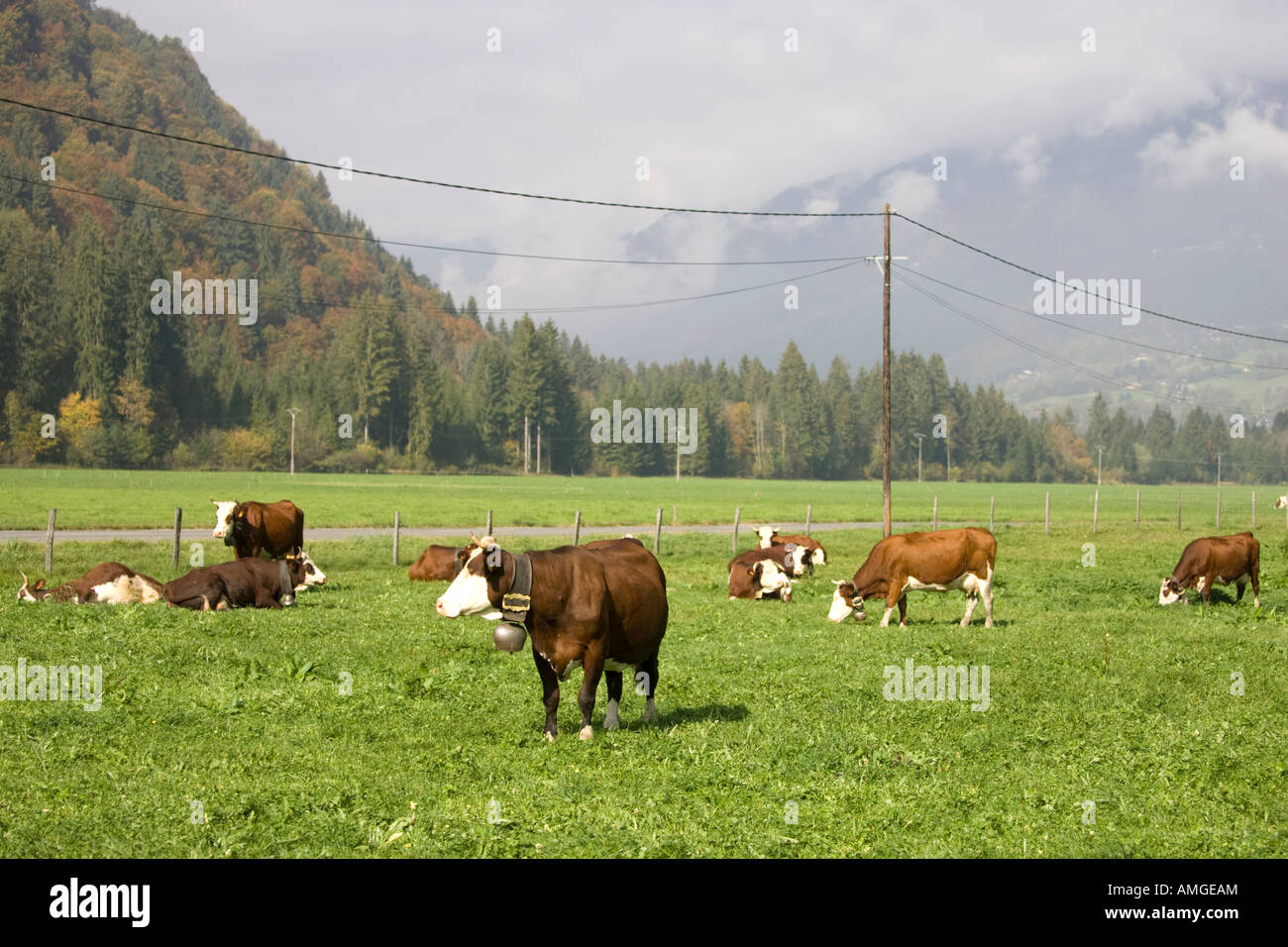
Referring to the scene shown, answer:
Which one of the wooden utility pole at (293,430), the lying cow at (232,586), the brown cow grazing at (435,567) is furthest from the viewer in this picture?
the wooden utility pole at (293,430)

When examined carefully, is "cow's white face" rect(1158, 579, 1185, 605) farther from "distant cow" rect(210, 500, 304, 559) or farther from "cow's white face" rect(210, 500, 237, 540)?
"cow's white face" rect(210, 500, 237, 540)

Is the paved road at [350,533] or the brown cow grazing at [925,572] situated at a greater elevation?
the brown cow grazing at [925,572]

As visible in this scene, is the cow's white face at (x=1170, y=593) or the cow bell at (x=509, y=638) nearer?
the cow bell at (x=509, y=638)

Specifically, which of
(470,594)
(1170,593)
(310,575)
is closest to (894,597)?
(1170,593)

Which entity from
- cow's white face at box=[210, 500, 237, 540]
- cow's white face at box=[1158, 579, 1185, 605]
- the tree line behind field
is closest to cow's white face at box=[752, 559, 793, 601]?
cow's white face at box=[1158, 579, 1185, 605]

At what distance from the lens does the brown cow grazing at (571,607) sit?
A: 10758 mm

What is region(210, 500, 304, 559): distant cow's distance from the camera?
2319 cm

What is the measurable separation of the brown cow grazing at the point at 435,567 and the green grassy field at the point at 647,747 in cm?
658

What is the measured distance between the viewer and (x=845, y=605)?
68.4 feet

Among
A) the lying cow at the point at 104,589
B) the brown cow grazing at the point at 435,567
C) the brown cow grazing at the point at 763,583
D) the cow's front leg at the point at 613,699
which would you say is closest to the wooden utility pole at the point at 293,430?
the brown cow grazing at the point at 435,567

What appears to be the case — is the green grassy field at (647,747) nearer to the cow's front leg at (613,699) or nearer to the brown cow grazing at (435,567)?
the cow's front leg at (613,699)

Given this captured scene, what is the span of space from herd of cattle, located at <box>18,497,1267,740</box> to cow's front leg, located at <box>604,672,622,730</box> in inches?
0.5

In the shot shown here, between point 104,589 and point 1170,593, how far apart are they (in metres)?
21.4

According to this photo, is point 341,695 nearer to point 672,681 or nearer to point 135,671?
point 135,671
